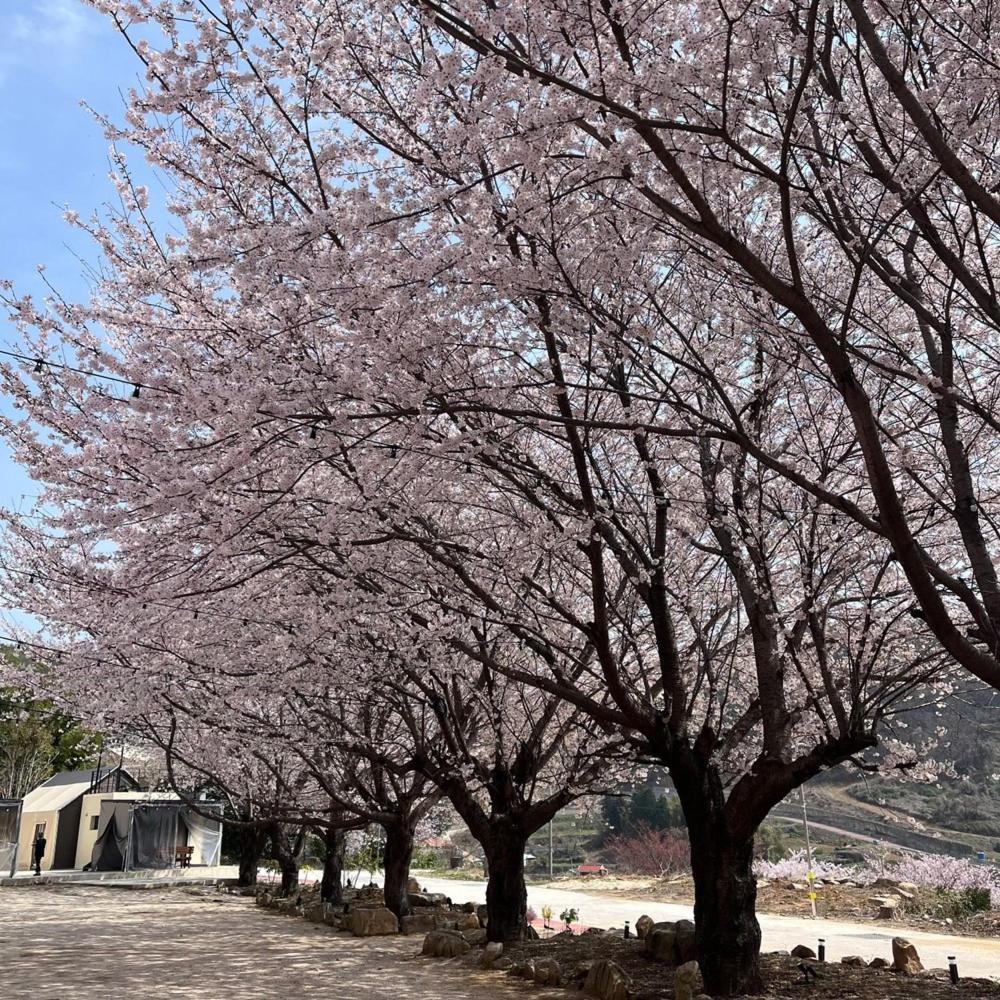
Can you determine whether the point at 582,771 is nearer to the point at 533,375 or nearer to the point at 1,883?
the point at 533,375

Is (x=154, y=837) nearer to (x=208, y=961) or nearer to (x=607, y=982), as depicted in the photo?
(x=208, y=961)

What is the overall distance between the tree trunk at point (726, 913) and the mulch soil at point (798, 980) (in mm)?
240

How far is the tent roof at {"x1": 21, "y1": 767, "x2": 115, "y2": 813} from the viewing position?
27750mm

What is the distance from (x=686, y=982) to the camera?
6.06 meters

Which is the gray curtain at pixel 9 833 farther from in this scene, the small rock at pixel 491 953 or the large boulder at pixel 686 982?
the large boulder at pixel 686 982

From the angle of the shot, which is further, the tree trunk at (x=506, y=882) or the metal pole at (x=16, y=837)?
the metal pole at (x=16, y=837)

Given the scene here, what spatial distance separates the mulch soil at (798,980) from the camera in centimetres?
638

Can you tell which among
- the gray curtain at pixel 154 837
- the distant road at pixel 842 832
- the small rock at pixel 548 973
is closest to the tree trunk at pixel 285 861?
the gray curtain at pixel 154 837

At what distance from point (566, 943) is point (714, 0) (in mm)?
9165

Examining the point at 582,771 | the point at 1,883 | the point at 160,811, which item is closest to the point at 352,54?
the point at 582,771

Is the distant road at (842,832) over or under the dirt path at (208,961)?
over

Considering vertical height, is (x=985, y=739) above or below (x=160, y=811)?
above

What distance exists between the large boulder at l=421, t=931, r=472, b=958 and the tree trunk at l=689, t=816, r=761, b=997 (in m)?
3.64

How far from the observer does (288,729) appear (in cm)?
1181
